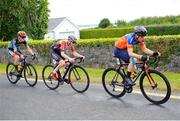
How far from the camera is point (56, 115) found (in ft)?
27.6

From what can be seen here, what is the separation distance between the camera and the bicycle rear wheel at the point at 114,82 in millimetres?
10017

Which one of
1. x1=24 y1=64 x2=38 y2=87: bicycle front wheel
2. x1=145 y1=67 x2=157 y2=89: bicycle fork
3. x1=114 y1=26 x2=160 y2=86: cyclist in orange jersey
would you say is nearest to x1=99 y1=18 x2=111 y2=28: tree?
x1=24 y1=64 x2=38 y2=87: bicycle front wheel

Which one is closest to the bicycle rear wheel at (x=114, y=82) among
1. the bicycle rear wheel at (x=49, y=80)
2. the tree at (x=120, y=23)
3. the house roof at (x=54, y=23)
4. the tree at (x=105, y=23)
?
the bicycle rear wheel at (x=49, y=80)

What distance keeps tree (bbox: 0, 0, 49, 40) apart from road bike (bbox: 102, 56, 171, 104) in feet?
57.7

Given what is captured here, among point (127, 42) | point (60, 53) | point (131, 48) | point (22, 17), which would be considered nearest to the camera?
point (131, 48)

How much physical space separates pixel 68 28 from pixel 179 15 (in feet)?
54.9

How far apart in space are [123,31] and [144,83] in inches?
1496

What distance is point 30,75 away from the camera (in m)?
12.9

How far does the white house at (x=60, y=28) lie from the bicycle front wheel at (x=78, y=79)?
144 ft

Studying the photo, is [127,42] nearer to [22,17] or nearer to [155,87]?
[155,87]

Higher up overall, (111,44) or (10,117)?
(111,44)

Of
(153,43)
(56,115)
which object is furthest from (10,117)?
(153,43)

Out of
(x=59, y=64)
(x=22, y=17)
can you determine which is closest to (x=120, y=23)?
(x=22, y=17)

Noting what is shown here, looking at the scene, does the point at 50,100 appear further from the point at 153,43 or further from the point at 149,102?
the point at 153,43
